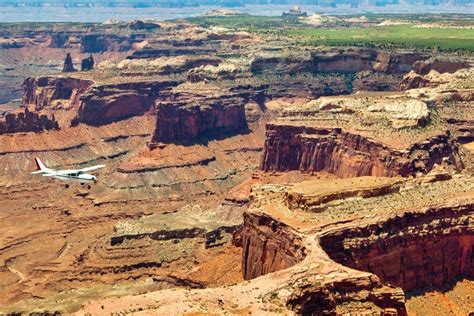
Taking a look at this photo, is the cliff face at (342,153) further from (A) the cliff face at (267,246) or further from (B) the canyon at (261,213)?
(A) the cliff face at (267,246)

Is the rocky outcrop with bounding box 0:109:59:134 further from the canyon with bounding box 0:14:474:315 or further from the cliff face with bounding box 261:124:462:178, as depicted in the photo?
the cliff face with bounding box 261:124:462:178

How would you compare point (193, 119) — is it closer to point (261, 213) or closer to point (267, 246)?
point (261, 213)

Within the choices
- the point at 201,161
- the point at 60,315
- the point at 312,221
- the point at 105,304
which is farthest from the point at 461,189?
the point at 201,161

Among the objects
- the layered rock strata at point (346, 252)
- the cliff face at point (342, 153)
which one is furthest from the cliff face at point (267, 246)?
the cliff face at point (342, 153)

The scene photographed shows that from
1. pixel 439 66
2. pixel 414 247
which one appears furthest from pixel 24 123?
pixel 414 247

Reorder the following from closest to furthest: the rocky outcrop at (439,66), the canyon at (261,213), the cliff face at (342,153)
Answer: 1. the canyon at (261,213)
2. the cliff face at (342,153)
3. the rocky outcrop at (439,66)

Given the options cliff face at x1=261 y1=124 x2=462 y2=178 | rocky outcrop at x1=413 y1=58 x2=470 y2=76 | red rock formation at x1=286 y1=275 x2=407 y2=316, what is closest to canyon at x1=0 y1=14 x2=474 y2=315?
red rock formation at x1=286 y1=275 x2=407 y2=316
